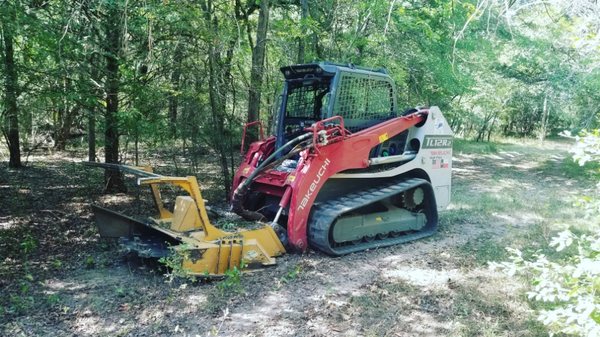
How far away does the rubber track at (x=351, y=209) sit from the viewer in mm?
5758

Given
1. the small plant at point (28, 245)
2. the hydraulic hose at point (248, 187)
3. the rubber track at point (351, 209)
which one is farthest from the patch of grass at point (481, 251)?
the small plant at point (28, 245)

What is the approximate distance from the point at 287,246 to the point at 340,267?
745 mm

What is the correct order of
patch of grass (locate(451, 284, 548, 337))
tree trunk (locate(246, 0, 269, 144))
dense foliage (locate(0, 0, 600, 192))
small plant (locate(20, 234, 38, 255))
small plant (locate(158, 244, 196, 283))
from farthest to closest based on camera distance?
tree trunk (locate(246, 0, 269, 144)) < small plant (locate(20, 234, 38, 255)) < dense foliage (locate(0, 0, 600, 192)) < small plant (locate(158, 244, 196, 283)) < patch of grass (locate(451, 284, 548, 337))

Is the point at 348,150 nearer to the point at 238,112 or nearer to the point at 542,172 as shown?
the point at 238,112

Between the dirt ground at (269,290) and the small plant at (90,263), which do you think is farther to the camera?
the small plant at (90,263)

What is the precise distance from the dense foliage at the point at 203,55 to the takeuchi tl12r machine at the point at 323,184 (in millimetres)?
1357

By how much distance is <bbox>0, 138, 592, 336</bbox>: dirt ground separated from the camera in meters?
4.04

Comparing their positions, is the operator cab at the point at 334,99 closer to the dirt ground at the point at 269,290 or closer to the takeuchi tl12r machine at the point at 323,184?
the takeuchi tl12r machine at the point at 323,184

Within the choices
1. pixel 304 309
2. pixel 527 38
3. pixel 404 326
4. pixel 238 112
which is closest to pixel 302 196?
pixel 304 309

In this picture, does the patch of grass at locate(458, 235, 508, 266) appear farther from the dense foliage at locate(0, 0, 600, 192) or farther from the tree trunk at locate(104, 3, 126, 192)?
the tree trunk at locate(104, 3, 126, 192)

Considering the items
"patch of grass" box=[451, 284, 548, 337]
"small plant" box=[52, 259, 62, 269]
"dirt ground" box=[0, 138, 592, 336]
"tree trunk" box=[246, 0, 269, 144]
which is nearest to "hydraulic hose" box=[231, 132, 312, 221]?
"dirt ground" box=[0, 138, 592, 336]

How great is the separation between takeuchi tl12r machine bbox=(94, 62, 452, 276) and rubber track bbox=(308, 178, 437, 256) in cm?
1

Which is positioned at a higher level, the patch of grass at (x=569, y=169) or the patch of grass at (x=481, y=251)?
the patch of grass at (x=569, y=169)

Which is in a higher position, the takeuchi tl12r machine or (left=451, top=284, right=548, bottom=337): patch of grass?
the takeuchi tl12r machine
